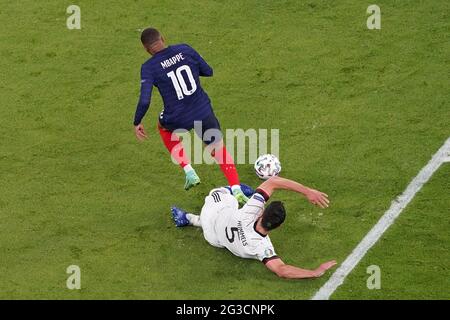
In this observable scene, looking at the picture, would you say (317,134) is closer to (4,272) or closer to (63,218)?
(63,218)

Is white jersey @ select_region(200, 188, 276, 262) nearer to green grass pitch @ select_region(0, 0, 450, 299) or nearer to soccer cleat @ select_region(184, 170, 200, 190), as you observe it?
green grass pitch @ select_region(0, 0, 450, 299)

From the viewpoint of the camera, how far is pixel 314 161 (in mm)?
11680

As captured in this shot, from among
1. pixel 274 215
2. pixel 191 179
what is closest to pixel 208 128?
pixel 191 179

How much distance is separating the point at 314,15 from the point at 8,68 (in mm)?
4901

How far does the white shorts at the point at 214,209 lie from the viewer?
10.3m

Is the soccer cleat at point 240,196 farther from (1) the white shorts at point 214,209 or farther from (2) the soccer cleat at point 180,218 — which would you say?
(2) the soccer cleat at point 180,218

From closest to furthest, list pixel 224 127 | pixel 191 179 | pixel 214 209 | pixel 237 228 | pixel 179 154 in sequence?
1. pixel 237 228
2. pixel 214 209
3. pixel 191 179
4. pixel 179 154
5. pixel 224 127

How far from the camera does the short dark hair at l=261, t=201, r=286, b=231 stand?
31.1 feet

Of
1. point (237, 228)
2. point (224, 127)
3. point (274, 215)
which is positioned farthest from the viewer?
point (224, 127)

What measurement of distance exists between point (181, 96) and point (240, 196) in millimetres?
1384

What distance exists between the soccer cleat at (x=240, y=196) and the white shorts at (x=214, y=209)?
24 cm

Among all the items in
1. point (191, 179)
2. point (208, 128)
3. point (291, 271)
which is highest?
point (208, 128)

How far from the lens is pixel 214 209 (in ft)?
33.9

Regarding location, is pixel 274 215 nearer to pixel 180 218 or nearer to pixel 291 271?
pixel 291 271
